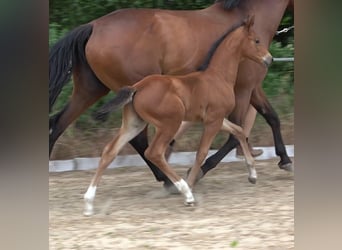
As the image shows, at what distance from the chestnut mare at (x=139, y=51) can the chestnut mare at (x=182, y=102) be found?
7.6 inches

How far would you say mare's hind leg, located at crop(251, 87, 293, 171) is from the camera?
16.9 feet

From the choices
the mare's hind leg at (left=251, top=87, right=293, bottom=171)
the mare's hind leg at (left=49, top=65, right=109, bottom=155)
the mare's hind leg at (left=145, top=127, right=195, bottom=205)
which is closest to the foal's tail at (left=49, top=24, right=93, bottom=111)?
the mare's hind leg at (left=49, top=65, right=109, bottom=155)

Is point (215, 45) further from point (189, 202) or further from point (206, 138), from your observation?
point (189, 202)

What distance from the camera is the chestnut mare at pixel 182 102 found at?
414 cm

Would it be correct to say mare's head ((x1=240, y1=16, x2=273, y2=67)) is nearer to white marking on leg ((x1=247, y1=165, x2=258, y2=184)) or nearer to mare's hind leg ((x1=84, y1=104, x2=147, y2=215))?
white marking on leg ((x1=247, y1=165, x2=258, y2=184))

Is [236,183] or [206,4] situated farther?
[206,4]

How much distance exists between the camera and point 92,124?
582 cm

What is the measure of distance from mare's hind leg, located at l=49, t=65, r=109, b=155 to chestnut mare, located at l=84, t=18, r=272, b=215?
20.0 inches

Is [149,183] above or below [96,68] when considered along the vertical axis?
below

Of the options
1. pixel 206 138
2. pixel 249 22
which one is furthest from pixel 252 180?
pixel 249 22

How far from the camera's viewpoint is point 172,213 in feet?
13.9
